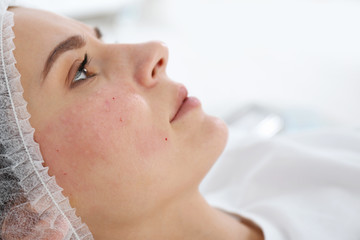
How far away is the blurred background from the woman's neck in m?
0.88

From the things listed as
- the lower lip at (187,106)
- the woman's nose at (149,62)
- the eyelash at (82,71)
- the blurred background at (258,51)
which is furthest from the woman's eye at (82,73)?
the blurred background at (258,51)

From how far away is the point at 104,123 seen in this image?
0.86 meters

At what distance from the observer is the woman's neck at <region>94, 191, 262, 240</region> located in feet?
3.11

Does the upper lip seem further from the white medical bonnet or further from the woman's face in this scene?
the white medical bonnet

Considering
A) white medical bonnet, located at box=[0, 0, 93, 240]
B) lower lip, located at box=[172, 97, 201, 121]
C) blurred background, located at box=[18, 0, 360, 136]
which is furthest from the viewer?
blurred background, located at box=[18, 0, 360, 136]

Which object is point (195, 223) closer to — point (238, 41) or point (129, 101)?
point (129, 101)

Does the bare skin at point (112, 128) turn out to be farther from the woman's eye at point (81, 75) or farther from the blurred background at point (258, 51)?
the blurred background at point (258, 51)

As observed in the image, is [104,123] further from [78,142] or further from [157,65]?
[157,65]

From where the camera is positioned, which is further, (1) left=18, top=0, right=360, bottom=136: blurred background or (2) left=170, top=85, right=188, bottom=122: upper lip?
(1) left=18, top=0, right=360, bottom=136: blurred background

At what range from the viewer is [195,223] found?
1026 mm

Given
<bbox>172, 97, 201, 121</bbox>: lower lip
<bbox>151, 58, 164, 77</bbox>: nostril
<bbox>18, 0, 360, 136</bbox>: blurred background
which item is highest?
<bbox>151, 58, 164, 77</bbox>: nostril

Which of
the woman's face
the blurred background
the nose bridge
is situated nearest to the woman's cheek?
the woman's face

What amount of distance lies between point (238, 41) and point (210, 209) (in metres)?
1.91

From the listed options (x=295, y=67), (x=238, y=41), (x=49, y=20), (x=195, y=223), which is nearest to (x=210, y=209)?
(x=195, y=223)
